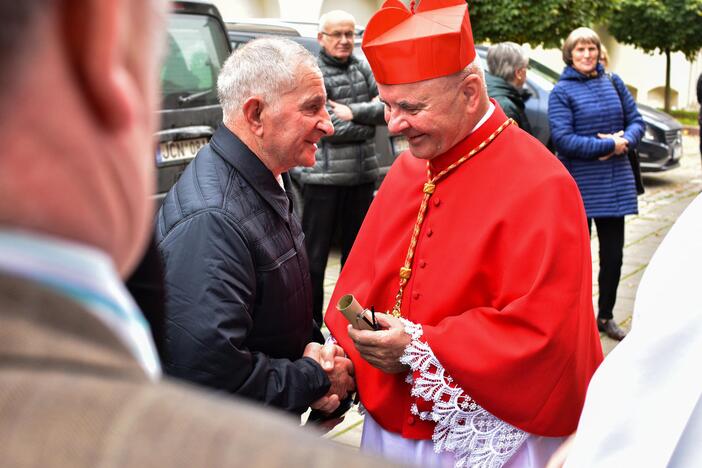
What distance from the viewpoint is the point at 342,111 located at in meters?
5.68

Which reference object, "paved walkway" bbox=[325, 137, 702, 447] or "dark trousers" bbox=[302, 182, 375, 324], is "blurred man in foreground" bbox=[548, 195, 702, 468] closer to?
"paved walkway" bbox=[325, 137, 702, 447]

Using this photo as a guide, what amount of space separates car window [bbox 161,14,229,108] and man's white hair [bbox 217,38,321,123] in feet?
10.2

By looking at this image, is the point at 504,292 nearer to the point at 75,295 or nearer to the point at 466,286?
the point at 466,286

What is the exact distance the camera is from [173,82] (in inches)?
225

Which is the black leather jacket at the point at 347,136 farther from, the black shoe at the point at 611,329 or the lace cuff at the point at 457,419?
the lace cuff at the point at 457,419

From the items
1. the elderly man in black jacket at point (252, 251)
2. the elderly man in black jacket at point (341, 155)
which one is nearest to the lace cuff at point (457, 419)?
the elderly man in black jacket at point (252, 251)

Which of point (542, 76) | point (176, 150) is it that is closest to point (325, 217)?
point (176, 150)

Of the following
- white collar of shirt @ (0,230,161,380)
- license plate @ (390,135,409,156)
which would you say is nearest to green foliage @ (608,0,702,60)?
license plate @ (390,135,409,156)

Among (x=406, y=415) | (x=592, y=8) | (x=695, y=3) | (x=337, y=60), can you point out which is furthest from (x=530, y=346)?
(x=695, y=3)

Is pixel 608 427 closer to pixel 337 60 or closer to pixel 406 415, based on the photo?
pixel 406 415

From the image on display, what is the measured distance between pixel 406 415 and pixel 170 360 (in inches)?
27.2

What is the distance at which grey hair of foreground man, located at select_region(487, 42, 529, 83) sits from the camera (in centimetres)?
613

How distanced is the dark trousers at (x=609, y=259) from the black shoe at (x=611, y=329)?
33 mm

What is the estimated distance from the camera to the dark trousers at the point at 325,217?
18.2 feet
